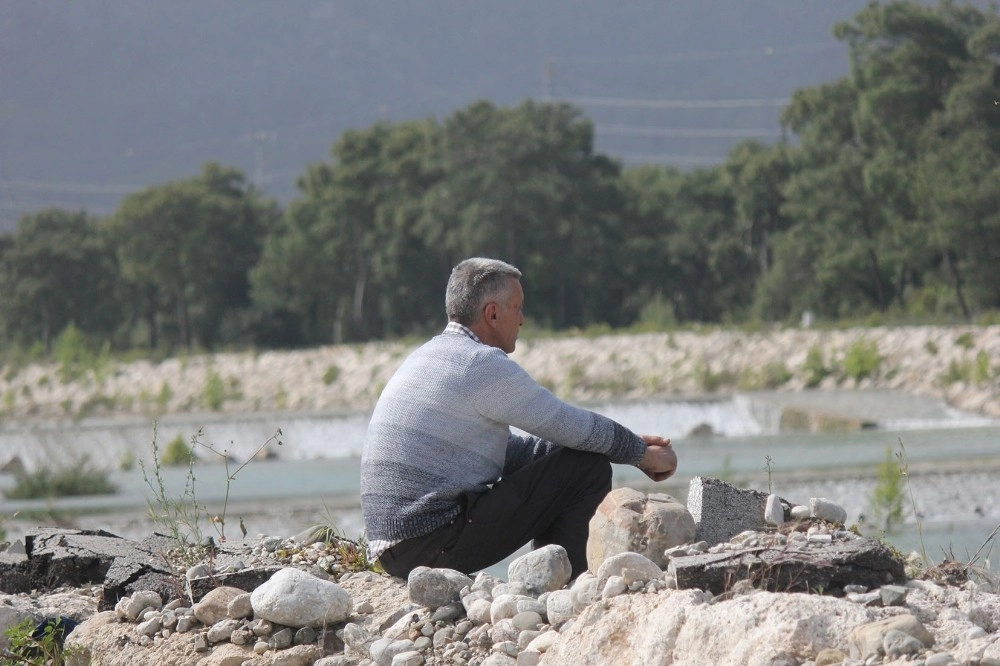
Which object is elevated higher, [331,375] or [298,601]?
[298,601]

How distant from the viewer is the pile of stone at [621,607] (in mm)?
2893

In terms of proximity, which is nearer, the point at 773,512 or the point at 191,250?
the point at 773,512

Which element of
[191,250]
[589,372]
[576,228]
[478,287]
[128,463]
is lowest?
[128,463]

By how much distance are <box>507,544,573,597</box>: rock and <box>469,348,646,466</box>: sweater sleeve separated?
333 mm

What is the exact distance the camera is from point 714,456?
1522 centimetres

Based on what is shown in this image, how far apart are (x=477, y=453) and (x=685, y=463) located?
34.9ft

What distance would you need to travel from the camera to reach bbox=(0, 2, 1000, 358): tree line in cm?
3450

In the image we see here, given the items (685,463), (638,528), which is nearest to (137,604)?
(638,528)

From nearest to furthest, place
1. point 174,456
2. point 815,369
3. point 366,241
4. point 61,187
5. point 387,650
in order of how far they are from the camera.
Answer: point 387,650
point 174,456
point 815,369
point 366,241
point 61,187

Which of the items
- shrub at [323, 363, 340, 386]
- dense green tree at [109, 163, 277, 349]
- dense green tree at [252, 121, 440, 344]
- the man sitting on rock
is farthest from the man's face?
dense green tree at [109, 163, 277, 349]

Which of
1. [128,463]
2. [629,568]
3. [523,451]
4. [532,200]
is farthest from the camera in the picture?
[532,200]

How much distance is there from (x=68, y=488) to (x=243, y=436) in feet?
25.6

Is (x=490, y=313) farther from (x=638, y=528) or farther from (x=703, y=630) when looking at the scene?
(x=703, y=630)

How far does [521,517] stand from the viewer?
3.99 metres
